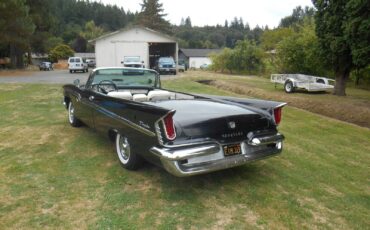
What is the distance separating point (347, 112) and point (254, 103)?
7130mm

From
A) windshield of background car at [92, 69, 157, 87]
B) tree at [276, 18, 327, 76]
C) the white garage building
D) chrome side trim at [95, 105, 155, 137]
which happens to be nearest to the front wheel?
chrome side trim at [95, 105, 155, 137]

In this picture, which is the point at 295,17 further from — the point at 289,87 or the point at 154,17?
the point at 289,87

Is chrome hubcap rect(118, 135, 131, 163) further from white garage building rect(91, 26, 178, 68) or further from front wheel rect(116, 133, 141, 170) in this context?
white garage building rect(91, 26, 178, 68)

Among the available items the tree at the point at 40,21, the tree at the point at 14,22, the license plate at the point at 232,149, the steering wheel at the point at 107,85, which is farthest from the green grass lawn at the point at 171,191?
the tree at the point at 40,21

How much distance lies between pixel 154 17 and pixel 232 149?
66204mm

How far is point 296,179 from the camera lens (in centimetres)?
440

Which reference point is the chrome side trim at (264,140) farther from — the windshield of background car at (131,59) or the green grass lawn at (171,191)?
the windshield of background car at (131,59)

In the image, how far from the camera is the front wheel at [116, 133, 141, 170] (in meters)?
4.39

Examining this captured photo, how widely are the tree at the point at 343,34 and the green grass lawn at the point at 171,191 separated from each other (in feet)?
18.7

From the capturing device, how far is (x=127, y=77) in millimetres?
6387

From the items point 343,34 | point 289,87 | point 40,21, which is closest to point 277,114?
point 343,34

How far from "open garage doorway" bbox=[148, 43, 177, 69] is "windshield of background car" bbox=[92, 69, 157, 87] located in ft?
88.3

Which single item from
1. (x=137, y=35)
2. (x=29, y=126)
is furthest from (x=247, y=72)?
(x=29, y=126)

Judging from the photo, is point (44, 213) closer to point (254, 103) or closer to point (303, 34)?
point (254, 103)
